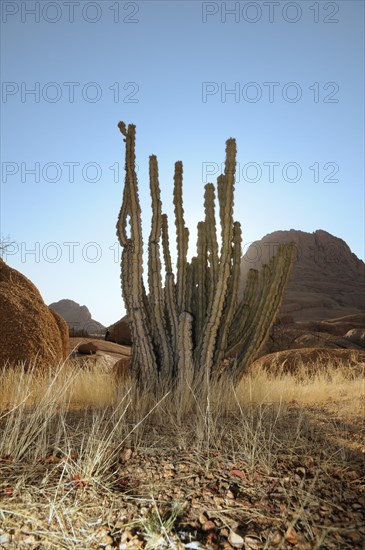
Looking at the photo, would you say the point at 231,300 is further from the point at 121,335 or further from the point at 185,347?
the point at 121,335

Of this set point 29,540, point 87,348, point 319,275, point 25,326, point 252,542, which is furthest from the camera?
point 319,275

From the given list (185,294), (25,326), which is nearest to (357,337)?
(185,294)

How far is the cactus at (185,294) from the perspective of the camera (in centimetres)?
628

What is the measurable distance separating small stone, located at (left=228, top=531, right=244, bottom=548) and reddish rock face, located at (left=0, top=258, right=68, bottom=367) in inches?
183

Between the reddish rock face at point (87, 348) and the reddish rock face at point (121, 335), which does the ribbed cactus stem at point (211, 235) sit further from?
the reddish rock face at point (121, 335)

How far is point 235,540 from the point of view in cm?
246

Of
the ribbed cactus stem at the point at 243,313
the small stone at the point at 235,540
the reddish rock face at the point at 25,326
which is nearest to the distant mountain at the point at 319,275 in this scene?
the ribbed cactus stem at the point at 243,313

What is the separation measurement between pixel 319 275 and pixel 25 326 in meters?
44.0

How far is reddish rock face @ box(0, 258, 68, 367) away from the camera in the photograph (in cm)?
700

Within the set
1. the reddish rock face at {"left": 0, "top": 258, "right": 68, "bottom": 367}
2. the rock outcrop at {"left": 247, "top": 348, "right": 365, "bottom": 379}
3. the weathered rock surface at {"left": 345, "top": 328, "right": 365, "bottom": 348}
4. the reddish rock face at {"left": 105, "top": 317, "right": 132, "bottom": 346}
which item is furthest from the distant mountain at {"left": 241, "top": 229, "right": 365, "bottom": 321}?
the reddish rock face at {"left": 0, "top": 258, "right": 68, "bottom": 367}

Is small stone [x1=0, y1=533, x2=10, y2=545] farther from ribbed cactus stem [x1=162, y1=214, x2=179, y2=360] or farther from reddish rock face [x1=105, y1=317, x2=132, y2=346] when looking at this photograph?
reddish rock face [x1=105, y1=317, x2=132, y2=346]

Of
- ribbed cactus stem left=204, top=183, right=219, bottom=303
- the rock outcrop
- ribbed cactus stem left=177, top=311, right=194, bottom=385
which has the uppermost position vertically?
ribbed cactus stem left=204, top=183, right=219, bottom=303

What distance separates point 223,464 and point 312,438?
Answer: 1213mm

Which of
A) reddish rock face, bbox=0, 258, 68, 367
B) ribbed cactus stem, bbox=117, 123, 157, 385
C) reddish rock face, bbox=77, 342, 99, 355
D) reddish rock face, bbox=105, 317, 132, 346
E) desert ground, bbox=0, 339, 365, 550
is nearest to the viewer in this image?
desert ground, bbox=0, 339, 365, 550
